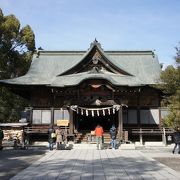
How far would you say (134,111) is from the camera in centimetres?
Answer: 2741

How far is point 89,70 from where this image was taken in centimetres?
2794

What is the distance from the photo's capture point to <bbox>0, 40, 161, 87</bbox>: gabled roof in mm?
26467

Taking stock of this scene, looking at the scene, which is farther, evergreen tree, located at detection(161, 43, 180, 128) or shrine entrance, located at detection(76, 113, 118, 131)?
shrine entrance, located at detection(76, 113, 118, 131)

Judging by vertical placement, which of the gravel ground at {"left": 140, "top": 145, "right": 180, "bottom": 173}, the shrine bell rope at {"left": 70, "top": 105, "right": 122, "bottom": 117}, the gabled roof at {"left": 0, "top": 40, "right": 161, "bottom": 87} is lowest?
the gravel ground at {"left": 140, "top": 145, "right": 180, "bottom": 173}

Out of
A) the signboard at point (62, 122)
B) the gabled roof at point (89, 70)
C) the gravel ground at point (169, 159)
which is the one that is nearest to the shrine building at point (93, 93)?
the gabled roof at point (89, 70)

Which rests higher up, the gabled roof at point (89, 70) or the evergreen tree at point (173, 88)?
the gabled roof at point (89, 70)

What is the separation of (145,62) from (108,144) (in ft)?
37.0

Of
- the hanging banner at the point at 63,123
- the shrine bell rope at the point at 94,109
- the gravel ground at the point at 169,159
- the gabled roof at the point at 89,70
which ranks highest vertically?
the gabled roof at the point at 89,70

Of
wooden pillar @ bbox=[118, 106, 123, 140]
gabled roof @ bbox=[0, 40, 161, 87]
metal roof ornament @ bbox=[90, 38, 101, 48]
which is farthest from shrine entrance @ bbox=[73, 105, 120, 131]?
metal roof ornament @ bbox=[90, 38, 101, 48]

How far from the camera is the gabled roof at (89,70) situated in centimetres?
2647

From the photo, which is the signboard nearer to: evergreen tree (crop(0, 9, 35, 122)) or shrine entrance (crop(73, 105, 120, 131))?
shrine entrance (crop(73, 105, 120, 131))

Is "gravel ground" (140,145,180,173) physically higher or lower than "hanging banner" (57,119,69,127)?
lower

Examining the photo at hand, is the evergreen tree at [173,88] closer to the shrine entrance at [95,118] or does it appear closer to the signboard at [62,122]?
the shrine entrance at [95,118]

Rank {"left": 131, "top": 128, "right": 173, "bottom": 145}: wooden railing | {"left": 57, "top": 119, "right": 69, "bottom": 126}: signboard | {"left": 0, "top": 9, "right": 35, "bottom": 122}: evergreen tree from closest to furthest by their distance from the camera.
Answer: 1. {"left": 131, "top": 128, "right": 173, "bottom": 145}: wooden railing
2. {"left": 57, "top": 119, "right": 69, "bottom": 126}: signboard
3. {"left": 0, "top": 9, "right": 35, "bottom": 122}: evergreen tree
